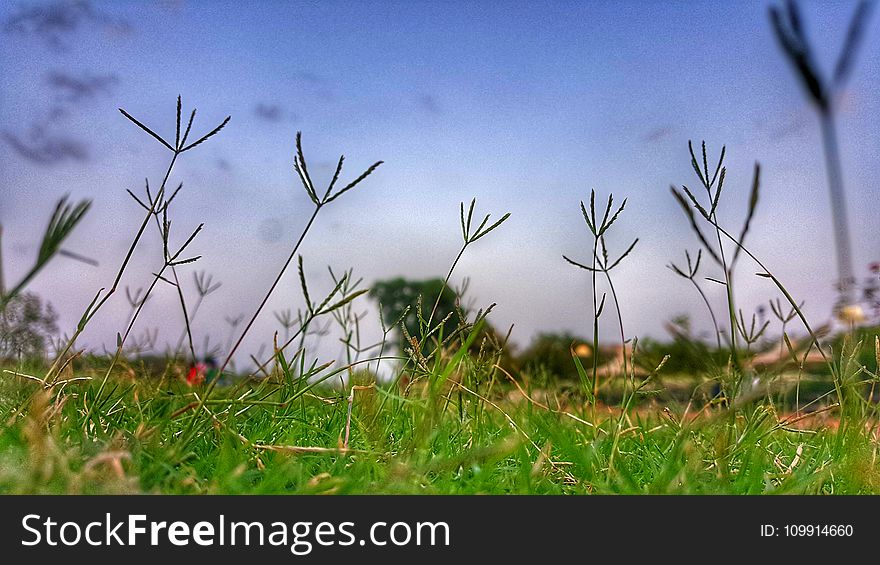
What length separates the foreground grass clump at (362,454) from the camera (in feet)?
3.57

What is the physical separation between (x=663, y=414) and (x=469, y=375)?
61 cm

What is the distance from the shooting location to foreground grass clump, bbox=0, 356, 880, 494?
109cm

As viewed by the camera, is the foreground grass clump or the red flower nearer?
the foreground grass clump

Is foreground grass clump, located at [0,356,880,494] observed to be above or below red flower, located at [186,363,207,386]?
below

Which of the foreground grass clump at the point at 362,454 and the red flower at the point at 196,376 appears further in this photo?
the red flower at the point at 196,376

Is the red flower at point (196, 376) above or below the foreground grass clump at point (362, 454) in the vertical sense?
above

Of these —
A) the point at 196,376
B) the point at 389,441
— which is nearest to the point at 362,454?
the point at 389,441

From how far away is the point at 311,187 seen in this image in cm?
112

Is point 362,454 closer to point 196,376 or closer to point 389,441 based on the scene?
point 389,441

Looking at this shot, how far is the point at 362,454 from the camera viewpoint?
1327 millimetres

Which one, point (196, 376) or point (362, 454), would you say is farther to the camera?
point (196, 376)

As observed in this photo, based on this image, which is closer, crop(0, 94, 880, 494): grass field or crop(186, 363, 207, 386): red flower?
crop(0, 94, 880, 494): grass field
